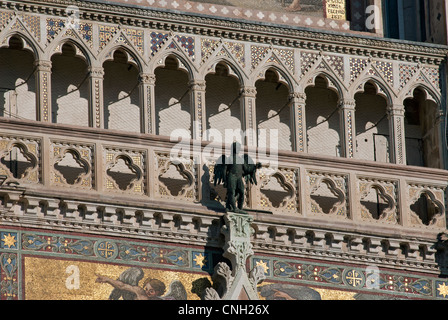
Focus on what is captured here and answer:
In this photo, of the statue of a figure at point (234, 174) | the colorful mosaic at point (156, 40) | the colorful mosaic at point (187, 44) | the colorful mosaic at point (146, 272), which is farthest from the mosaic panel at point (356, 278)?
the colorful mosaic at point (156, 40)

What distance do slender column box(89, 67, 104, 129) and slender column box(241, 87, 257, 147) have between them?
1.67 metres

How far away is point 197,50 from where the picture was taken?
2945cm

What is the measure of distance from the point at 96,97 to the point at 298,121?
7.88ft

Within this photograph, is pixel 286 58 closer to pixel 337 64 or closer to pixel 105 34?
pixel 337 64

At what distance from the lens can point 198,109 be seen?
29.2 metres

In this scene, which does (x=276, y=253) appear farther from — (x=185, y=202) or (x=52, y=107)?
(x=52, y=107)

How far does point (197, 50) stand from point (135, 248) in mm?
2744

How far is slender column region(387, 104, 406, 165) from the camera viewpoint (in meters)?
29.9

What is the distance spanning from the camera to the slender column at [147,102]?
28969 mm

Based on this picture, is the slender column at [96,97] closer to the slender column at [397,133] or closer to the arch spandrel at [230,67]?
the arch spandrel at [230,67]

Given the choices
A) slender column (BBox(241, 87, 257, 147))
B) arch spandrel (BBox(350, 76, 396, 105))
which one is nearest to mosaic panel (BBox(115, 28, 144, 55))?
slender column (BBox(241, 87, 257, 147))

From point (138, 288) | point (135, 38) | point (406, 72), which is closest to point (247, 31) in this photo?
point (135, 38)
